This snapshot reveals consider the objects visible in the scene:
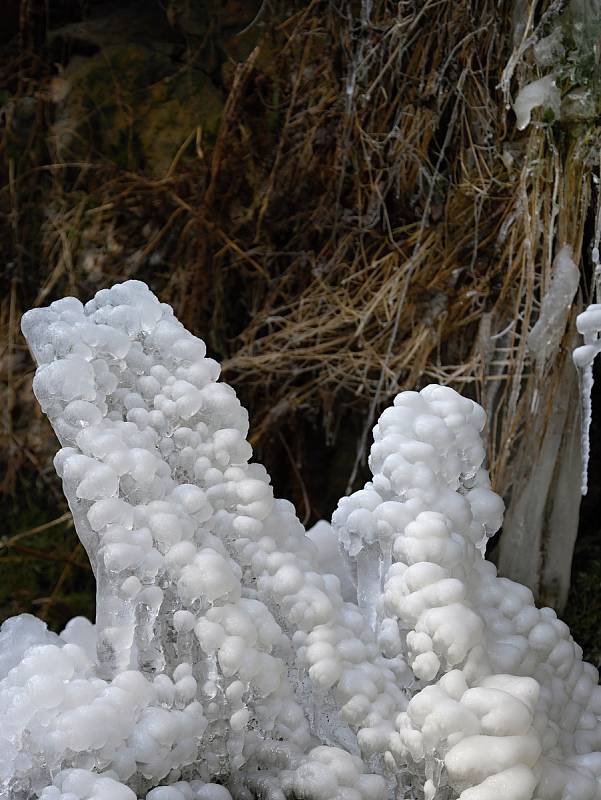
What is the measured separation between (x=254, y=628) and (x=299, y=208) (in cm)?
88

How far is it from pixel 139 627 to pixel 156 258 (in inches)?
39.9

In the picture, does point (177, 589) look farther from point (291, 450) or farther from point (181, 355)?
point (291, 450)

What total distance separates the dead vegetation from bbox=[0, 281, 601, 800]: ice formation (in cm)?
32

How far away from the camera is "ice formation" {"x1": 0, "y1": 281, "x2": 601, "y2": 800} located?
659mm

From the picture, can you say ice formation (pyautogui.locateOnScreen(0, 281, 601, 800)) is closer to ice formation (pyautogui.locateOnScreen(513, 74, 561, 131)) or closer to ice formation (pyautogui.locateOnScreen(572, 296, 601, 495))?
ice formation (pyautogui.locateOnScreen(572, 296, 601, 495))

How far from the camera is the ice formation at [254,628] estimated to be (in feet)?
2.16

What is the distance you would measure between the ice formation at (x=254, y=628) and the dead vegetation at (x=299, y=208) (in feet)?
1.06

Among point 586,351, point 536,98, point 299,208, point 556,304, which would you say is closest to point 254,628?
point 586,351

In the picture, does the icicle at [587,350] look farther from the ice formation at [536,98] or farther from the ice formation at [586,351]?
the ice formation at [536,98]

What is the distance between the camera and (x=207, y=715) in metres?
0.72

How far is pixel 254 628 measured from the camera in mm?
720

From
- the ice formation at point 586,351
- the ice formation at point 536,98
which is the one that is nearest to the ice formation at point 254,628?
the ice formation at point 586,351

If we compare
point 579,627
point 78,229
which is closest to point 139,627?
point 579,627

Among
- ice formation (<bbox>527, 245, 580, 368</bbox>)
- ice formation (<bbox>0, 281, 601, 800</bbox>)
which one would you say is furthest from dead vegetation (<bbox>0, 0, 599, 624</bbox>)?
ice formation (<bbox>0, 281, 601, 800</bbox>)
